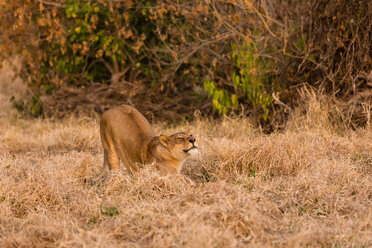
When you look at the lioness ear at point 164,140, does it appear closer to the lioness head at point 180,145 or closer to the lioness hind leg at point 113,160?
the lioness head at point 180,145

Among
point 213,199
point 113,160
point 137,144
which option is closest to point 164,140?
point 137,144

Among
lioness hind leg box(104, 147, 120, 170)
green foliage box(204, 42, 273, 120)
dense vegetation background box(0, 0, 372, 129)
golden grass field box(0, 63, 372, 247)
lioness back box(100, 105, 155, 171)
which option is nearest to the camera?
golden grass field box(0, 63, 372, 247)

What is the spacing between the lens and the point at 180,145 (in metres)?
4.87

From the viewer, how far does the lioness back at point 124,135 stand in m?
5.34

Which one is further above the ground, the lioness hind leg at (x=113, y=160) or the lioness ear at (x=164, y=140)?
the lioness ear at (x=164, y=140)

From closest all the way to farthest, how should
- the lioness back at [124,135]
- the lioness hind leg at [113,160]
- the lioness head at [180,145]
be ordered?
1. the lioness head at [180,145]
2. the lioness back at [124,135]
3. the lioness hind leg at [113,160]

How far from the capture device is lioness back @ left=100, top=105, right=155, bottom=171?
534 centimetres

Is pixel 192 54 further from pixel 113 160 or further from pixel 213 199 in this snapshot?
pixel 213 199

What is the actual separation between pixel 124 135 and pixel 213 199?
5.25 ft

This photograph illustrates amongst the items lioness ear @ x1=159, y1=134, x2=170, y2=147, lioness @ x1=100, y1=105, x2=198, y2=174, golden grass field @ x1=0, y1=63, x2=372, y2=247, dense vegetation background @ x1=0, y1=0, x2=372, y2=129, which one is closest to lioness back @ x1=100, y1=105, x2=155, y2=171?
lioness @ x1=100, y1=105, x2=198, y2=174

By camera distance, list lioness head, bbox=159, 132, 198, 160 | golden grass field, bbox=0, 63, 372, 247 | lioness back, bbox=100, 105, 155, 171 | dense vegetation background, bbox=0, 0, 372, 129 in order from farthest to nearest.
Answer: dense vegetation background, bbox=0, 0, 372, 129 → lioness back, bbox=100, 105, 155, 171 → lioness head, bbox=159, 132, 198, 160 → golden grass field, bbox=0, 63, 372, 247

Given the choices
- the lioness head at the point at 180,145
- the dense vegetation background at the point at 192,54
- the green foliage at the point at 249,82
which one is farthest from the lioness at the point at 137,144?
the green foliage at the point at 249,82

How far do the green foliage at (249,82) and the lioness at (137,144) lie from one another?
2749mm

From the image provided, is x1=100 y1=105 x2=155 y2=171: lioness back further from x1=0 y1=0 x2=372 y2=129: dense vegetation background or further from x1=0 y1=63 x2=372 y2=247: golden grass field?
x1=0 y1=0 x2=372 y2=129: dense vegetation background
